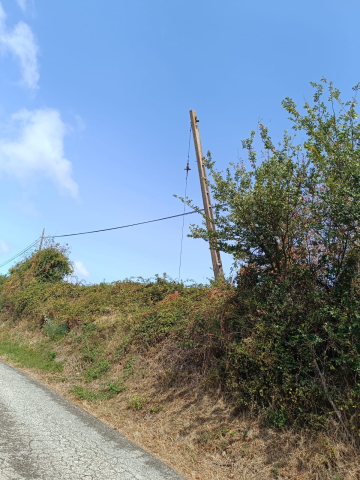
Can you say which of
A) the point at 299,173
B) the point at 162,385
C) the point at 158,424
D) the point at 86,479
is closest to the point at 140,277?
the point at 162,385

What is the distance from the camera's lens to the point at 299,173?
19.8ft

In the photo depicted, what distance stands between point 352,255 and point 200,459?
3891 millimetres

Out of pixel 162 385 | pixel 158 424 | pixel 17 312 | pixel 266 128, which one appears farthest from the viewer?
pixel 17 312

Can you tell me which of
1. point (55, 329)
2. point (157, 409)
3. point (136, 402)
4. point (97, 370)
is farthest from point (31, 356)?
point (157, 409)

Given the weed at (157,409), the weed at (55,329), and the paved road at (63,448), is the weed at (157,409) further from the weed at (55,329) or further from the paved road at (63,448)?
the weed at (55,329)

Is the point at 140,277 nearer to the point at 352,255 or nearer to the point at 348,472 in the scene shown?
the point at 352,255

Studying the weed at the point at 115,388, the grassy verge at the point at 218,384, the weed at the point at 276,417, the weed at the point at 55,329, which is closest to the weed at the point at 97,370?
the grassy verge at the point at 218,384

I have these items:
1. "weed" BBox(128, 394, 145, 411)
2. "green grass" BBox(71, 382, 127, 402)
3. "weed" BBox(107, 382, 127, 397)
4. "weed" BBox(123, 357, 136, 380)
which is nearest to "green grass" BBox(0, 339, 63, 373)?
"green grass" BBox(71, 382, 127, 402)

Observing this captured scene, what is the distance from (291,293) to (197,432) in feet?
9.27

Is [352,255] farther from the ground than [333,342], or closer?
farther from the ground

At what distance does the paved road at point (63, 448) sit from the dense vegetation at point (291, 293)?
6.54 feet

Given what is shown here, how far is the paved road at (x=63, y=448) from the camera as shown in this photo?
3992 millimetres

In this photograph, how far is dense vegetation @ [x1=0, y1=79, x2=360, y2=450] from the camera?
4.89 meters

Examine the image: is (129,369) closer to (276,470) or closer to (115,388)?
(115,388)
